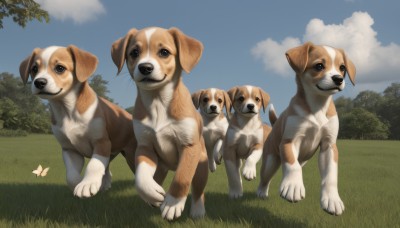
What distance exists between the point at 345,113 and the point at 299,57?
7157 centimetres

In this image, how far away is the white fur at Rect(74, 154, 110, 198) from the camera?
13.0ft

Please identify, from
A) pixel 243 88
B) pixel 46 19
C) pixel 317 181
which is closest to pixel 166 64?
pixel 243 88

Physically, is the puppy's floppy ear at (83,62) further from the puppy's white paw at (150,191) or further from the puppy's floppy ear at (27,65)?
the puppy's white paw at (150,191)

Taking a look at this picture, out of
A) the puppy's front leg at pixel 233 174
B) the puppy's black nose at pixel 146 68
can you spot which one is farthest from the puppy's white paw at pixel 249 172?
the puppy's black nose at pixel 146 68

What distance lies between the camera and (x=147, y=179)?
384 cm

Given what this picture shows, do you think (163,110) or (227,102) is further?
(227,102)

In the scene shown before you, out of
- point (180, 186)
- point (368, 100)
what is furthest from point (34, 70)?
point (368, 100)

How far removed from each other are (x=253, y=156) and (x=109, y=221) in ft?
9.78

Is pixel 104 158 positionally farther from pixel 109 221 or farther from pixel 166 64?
pixel 166 64

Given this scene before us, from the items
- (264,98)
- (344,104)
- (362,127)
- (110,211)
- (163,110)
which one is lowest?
(362,127)

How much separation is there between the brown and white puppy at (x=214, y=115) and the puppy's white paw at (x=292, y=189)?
13.6ft

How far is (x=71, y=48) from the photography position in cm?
457

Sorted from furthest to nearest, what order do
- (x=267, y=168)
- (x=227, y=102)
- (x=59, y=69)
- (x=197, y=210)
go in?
(x=227, y=102) → (x=267, y=168) → (x=197, y=210) → (x=59, y=69)

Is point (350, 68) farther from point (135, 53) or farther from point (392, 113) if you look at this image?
point (392, 113)
